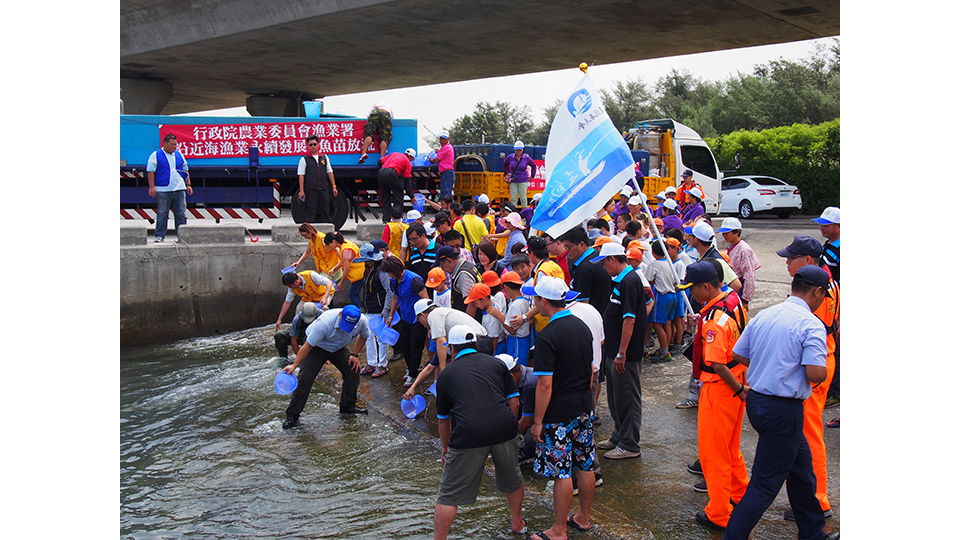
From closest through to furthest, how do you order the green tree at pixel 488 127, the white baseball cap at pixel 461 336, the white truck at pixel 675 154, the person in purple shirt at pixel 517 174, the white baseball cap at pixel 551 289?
1. the white baseball cap at pixel 461 336
2. the white baseball cap at pixel 551 289
3. the person in purple shirt at pixel 517 174
4. the white truck at pixel 675 154
5. the green tree at pixel 488 127

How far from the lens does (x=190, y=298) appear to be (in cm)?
1201

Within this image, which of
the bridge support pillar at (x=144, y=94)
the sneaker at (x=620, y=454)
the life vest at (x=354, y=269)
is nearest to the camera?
the sneaker at (x=620, y=454)

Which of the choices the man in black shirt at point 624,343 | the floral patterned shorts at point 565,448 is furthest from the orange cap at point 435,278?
the floral patterned shorts at point 565,448

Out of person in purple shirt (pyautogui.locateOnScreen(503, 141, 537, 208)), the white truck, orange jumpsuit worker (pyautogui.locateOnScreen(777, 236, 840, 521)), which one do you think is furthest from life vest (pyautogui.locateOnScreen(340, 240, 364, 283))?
the white truck

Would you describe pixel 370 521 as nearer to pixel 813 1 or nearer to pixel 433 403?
pixel 433 403

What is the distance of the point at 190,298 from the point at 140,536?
7.62m

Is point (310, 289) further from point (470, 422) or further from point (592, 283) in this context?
point (470, 422)

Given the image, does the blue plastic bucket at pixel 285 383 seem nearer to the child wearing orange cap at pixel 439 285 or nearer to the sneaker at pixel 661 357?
the child wearing orange cap at pixel 439 285

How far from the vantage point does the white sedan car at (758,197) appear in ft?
78.0

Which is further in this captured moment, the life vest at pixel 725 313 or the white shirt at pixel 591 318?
the white shirt at pixel 591 318

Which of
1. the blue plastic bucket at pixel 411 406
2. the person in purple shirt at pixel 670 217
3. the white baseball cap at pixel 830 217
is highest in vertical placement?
the person in purple shirt at pixel 670 217

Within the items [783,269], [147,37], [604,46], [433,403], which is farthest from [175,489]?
[147,37]

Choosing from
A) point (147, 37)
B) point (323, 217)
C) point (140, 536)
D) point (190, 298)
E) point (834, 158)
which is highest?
point (147, 37)

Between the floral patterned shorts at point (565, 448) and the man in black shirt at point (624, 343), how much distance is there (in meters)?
1.15
